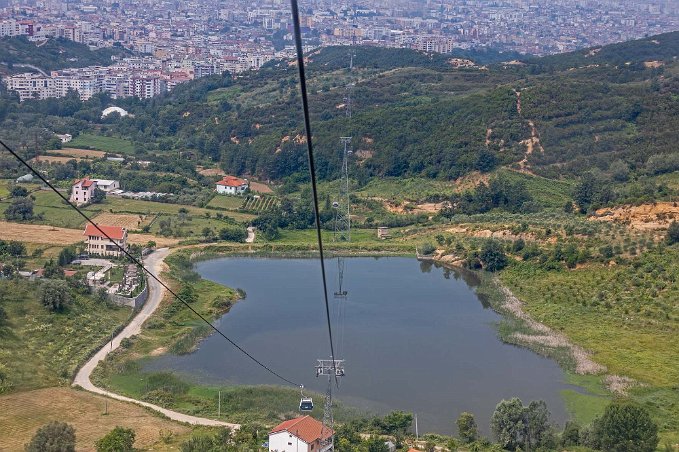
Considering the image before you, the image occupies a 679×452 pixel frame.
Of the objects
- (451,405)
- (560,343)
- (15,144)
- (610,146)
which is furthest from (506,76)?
(451,405)

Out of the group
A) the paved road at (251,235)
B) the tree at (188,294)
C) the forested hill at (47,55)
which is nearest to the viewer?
the tree at (188,294)

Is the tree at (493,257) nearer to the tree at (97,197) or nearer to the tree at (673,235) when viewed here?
the tree at (673,235)

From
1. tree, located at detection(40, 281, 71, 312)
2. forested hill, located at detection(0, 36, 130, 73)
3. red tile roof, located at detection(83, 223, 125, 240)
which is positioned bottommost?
tree, located at detection(40, 281, 71, 312)

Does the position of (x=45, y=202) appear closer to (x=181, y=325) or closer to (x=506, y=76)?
(x=181, y=325)

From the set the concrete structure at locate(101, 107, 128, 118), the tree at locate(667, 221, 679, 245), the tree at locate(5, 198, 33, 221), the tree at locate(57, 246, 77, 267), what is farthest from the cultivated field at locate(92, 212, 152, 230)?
A: the concrete structure at locate(101, 107, 128, 118)

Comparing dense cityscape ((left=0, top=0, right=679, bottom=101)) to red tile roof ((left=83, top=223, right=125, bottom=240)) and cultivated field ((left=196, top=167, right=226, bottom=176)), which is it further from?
red tile roof ((left=83, top=223, right=125, bottom=240))

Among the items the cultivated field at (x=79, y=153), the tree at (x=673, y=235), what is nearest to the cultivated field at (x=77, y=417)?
the tree at (x=673, y=235)
